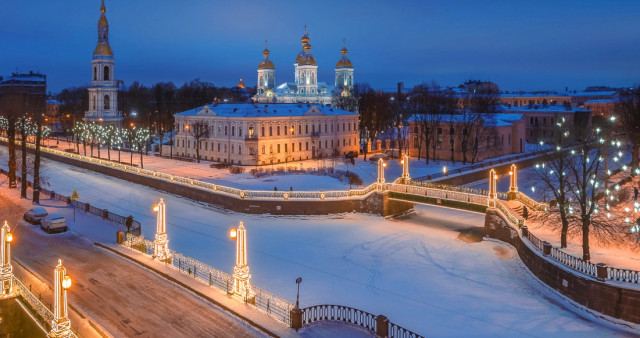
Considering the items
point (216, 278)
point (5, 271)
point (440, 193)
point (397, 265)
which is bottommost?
point (397, 265)

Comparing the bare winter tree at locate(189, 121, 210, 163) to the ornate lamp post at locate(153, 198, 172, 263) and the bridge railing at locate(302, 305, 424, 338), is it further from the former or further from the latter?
the bridge railing at locate(302, 305, 424, 338)

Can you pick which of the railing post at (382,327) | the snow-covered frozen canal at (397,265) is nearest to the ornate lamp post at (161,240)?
the snow-covered frozen canal at (397,265)

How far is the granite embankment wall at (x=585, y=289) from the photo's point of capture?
2012 centimetres

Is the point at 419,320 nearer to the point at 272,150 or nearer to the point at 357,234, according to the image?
the point at 357,234

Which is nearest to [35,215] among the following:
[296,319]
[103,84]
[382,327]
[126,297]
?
[126,297]

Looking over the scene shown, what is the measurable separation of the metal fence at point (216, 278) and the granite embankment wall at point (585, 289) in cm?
1201

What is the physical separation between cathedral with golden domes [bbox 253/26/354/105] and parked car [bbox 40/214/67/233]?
86881 millimetres

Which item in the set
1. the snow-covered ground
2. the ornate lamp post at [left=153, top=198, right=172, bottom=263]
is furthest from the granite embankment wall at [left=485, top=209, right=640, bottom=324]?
the snow-covered ground

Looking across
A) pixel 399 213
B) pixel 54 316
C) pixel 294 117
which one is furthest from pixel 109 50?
pixel 54 316

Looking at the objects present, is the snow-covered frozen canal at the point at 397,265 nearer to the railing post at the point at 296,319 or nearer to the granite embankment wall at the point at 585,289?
the granite embankment wall at the point at 585,289

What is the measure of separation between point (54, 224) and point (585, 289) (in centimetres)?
2558

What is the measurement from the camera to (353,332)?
1694 cm

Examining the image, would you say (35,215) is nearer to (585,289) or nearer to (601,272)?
(585,289)

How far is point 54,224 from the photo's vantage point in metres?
28.6
